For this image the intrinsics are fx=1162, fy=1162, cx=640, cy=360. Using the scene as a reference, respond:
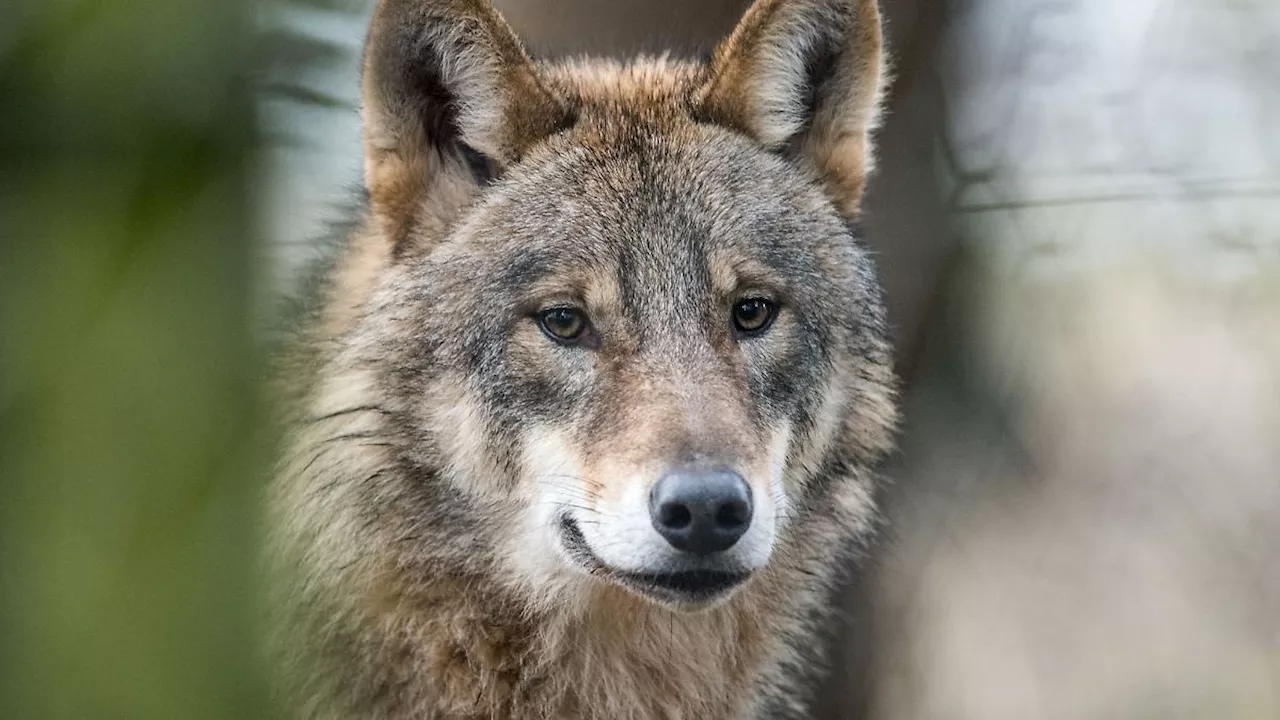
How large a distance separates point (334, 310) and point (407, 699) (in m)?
0.75

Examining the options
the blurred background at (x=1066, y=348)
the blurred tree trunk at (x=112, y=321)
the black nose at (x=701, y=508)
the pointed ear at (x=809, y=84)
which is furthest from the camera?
the blurred background at (x=1066, y=348)

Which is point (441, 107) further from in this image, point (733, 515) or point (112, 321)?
point (112, 321)

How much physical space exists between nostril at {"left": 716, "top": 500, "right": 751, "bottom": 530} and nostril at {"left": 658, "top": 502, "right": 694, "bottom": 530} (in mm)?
44

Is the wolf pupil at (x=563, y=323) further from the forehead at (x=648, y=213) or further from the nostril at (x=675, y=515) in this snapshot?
the nostril at (x=675, y=515)

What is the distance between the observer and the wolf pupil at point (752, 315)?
6.88ft

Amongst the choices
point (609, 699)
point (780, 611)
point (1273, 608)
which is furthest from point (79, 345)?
point (1273, 608)

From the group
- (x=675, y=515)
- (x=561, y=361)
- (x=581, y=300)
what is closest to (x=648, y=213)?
(x=581, y=300)

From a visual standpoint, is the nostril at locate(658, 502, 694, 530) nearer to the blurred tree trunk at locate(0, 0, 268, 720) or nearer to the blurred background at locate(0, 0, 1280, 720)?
the blurred background at locate(0, 0, 1280, 720)

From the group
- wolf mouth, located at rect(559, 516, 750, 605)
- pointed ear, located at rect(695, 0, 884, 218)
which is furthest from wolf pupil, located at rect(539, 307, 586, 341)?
pointed ear, located at rect(695, 0, 884, 218)

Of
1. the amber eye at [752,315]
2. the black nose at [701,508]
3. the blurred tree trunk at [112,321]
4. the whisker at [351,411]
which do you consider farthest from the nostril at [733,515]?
the blurred tree trunk at [112,321]

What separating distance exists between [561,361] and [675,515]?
0.40m

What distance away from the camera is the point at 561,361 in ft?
6.59

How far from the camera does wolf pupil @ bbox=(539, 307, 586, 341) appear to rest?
6.64 feet

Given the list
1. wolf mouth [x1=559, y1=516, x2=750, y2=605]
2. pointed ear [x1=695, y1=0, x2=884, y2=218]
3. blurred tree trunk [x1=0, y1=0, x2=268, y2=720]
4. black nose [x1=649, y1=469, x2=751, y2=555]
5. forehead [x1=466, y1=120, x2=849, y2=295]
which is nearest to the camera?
blurred tree trunk [x1=0, y1=0, x2=268, y2=720]
